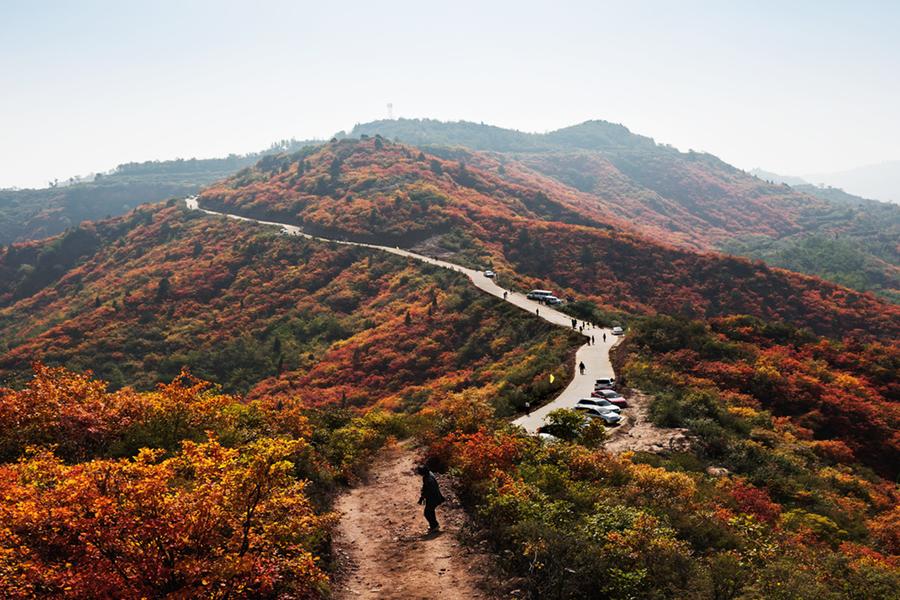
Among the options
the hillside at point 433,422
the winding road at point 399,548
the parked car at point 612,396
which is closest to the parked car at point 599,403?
the parked car at point 612,396

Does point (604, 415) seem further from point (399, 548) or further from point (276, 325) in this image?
point (276, 325)

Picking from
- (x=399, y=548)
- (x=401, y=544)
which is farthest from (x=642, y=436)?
(x=399, y=548)

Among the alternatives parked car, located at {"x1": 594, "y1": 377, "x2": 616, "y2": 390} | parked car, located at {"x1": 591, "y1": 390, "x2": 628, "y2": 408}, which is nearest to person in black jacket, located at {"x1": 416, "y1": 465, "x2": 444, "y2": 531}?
parked car, located at {"x1": 591, "y1": 390, "x2": 628, "y2": 408}

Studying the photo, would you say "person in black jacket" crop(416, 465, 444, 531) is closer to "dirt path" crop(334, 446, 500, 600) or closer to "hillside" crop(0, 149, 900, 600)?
"dirt path" crop(334, 446, 500, 600)

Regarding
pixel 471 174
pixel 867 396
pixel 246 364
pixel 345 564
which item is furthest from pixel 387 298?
pixel 471 174

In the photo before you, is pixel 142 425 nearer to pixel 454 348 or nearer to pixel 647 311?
pixel 454 348

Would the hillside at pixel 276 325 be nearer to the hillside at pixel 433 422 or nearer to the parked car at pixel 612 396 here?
the hillside at pixel 433 422
